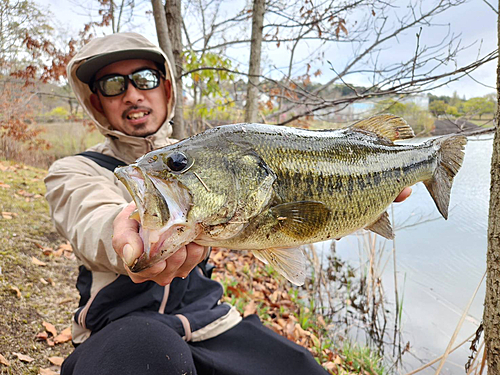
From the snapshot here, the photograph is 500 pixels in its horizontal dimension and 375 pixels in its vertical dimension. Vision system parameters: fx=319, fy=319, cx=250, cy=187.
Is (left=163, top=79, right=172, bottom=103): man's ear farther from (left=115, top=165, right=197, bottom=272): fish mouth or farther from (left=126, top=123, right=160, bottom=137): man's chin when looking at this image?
(left=115, top=165, right=197, bottom=272): fish mouth

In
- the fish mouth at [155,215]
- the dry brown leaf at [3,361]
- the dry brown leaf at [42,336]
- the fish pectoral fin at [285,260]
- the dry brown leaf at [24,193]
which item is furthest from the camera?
the dry brown leaf at [24,193]

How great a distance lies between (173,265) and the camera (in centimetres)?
124

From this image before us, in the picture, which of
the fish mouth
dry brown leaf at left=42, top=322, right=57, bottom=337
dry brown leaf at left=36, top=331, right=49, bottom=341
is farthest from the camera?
dry brown leaf at left=42, top=322, right=57, bottom=337

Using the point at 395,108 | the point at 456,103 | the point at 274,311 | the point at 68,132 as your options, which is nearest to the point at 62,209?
the point at 274,311

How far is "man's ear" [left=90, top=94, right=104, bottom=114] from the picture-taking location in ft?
9.35

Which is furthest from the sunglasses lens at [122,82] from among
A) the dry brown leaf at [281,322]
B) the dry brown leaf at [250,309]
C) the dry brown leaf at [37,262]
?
the dry brown leaf at [281,322]

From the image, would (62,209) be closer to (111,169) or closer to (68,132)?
(111,169)

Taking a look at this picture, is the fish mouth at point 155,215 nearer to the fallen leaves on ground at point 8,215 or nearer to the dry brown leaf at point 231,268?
the dry brown leaf at point 231,268

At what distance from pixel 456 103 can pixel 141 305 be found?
11.5 ft

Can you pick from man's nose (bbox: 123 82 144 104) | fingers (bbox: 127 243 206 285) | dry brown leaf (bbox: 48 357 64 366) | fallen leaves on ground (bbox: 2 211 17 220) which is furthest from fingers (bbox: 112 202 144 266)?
fallen leaves on ground (bbox: 2 211 17 220)

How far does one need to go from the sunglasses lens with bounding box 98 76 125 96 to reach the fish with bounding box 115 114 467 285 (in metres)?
1.65

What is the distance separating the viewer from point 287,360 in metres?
2.23

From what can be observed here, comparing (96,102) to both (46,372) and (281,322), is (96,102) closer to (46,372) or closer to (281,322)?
(46,372)

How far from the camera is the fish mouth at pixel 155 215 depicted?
104 cm
